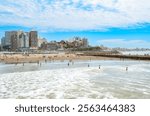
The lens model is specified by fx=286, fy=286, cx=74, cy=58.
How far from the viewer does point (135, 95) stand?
24203 millimetres

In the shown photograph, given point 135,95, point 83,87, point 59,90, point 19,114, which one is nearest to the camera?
point 19,114

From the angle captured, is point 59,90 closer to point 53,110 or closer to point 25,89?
point 25,89

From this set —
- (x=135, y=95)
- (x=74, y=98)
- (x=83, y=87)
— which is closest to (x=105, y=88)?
(x=83, y=87)

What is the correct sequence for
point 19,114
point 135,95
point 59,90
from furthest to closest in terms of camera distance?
point 59,90 → point 135,95 → point 19,114

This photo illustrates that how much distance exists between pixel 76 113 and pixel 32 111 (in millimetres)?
2296

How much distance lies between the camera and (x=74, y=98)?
22.7m

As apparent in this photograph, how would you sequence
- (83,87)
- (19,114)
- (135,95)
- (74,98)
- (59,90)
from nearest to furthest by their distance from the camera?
1. (19,114)
2. (74,98)
3. (135,95)
4. (59,90)
5. (83,87)

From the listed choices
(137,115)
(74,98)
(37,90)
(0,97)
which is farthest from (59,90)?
(137,115)

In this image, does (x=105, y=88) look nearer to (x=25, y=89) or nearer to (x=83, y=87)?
(x=83, y=87)

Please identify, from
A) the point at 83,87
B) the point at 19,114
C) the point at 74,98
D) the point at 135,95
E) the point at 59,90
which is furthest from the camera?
the point at 83,87

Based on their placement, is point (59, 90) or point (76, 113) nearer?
point (76, 113)

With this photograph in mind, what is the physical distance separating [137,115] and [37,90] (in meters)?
13.6

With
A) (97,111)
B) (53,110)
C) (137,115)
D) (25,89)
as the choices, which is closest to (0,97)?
(25,89)

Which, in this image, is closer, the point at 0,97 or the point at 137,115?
the point at 137,115
